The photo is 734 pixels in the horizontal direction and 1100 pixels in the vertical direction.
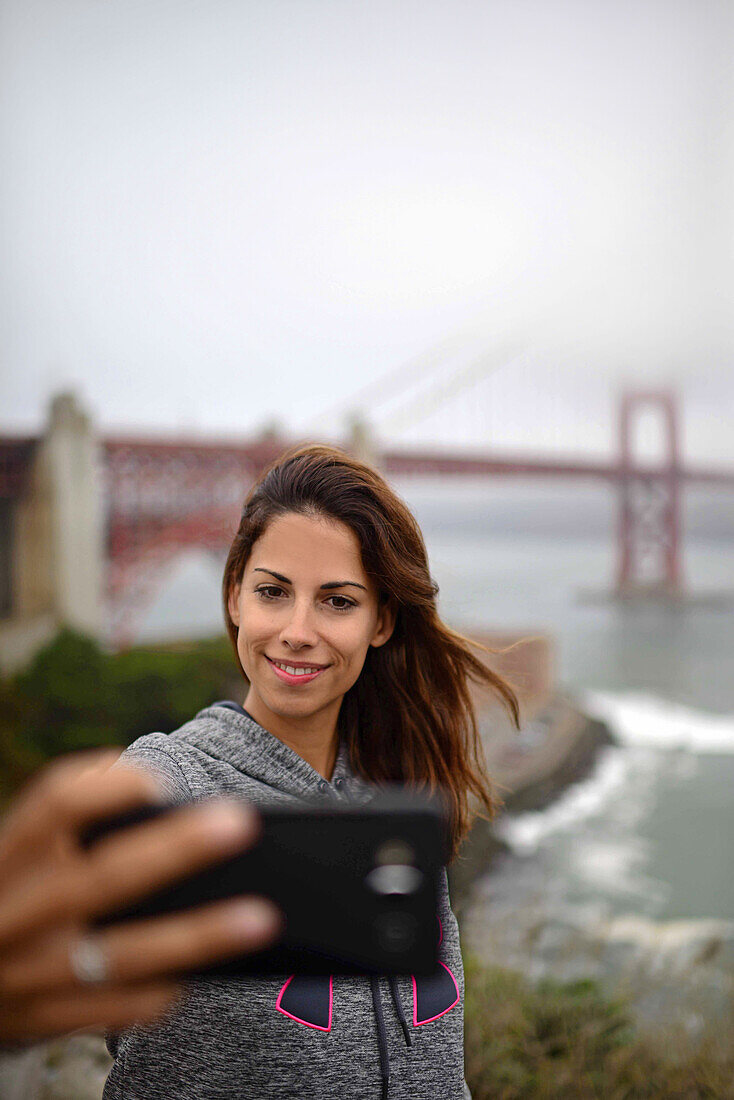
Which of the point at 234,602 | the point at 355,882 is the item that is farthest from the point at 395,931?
the point at 234,602

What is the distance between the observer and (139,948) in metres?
0.24

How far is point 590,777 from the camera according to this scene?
3.94 metres

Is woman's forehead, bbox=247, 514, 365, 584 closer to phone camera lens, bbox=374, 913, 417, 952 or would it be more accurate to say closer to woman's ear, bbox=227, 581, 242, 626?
woman's ear, bbox=227, 581, 242, 626

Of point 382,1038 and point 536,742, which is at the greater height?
point 382,1038

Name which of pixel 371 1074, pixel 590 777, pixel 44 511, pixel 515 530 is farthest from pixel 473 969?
pixel 44 511

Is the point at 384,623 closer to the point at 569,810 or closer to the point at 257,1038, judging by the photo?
the point at 257,1038

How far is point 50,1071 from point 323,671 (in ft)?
4.01

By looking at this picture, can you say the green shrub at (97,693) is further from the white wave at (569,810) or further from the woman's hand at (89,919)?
the woman's hand at (89,919)

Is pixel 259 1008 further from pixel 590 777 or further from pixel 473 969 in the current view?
pixel 590 777

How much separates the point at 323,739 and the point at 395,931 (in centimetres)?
34

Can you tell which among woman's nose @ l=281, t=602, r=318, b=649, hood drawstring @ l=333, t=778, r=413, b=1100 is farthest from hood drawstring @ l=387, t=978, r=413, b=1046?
woman's nose @ l=281, t=602, r=318, b=649

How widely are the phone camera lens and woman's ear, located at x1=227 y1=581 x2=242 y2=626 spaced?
14.3 inches

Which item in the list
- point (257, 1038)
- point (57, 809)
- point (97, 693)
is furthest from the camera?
point (97, 693)

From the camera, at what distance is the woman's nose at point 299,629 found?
0.56m
